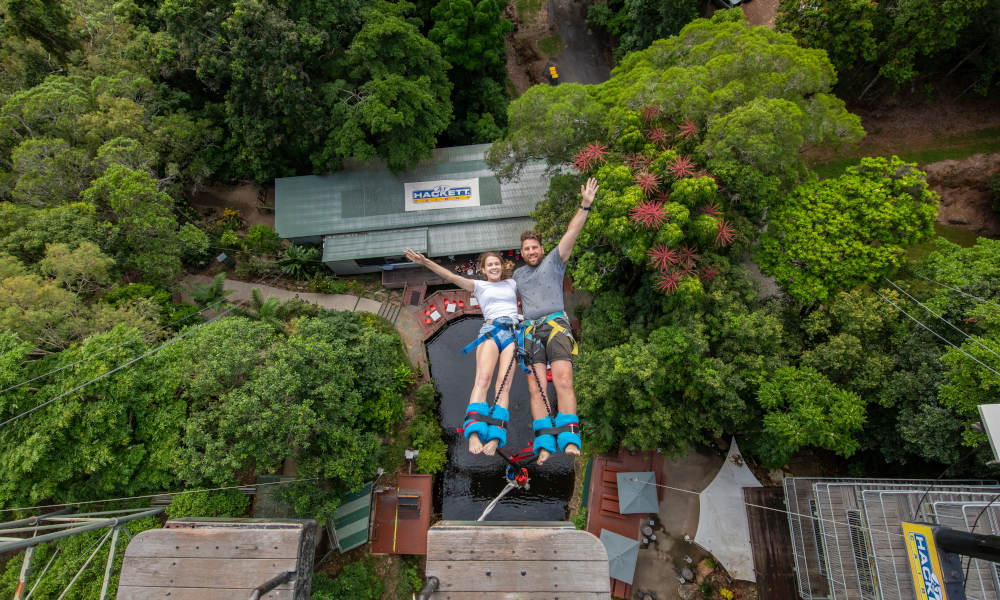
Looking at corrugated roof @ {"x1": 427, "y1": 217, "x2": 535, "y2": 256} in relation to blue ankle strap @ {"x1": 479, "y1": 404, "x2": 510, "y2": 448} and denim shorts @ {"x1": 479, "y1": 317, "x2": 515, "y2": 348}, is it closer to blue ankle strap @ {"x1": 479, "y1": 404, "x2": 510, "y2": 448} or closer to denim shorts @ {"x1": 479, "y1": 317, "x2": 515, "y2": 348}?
denim shorts @ {"x1": 479, "y1": 317, "x2": 515, "y2": 348}

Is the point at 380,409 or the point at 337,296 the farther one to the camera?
the point at 337,296

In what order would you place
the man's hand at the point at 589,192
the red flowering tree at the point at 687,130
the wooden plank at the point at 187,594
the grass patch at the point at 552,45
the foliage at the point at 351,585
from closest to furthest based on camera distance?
1. the wooden plank at the point at 187,594
2. the man's hand at the point at 589,192
3. the red flowering tree at the point at 687,130
4. the foliage at the point at 351,585
5. the grass patch at the point at 552,45

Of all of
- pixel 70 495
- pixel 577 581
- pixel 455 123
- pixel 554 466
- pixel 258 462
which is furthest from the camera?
pixel 455 123

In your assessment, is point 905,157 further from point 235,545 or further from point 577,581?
point 235,545

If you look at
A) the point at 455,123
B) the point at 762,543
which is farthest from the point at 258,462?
the point at 455,123

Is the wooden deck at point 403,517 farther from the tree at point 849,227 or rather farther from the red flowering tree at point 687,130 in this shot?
the red flowering tree at point 687,130

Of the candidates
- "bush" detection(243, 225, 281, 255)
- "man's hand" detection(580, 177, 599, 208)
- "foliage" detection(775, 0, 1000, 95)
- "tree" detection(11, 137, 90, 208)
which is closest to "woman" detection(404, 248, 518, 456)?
"man's hand" detection(580, 177, 599, 208)

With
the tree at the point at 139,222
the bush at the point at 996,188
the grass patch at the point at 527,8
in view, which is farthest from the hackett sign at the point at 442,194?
the bush at the point at 996,188

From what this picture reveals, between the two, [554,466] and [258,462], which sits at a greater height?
[258,462]
